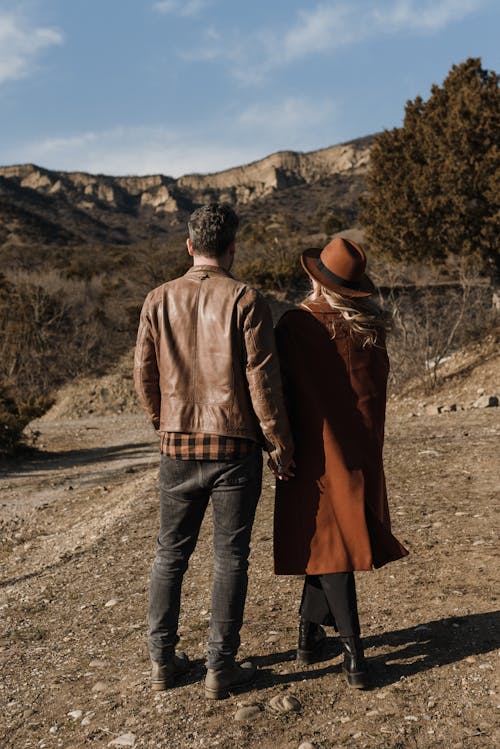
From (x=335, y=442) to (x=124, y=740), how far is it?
1.40 meters

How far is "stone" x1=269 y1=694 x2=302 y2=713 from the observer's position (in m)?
2.79

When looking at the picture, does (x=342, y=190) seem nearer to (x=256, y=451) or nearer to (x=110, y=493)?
(x=110, y=493)

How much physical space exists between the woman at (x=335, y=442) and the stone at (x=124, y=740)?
33.1 inches

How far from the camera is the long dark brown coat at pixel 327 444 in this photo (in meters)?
2.84

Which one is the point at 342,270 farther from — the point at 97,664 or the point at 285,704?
the point at 97,664

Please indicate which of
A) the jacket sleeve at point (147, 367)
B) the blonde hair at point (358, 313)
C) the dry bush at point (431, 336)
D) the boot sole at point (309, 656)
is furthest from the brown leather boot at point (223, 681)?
the dry bush at point (431, 336)

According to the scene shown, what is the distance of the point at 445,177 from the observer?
16.5 m

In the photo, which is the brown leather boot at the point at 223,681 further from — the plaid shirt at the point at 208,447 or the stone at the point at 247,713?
the plaid shirt at the point at 208,447

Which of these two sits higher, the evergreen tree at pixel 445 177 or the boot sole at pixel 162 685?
the evergreen tree at pixel 445 177

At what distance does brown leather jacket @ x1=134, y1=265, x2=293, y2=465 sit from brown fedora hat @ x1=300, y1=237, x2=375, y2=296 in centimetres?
36

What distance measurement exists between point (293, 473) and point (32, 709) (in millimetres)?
1574

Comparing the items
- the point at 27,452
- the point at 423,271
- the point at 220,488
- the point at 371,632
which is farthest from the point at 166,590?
the point at 423,271

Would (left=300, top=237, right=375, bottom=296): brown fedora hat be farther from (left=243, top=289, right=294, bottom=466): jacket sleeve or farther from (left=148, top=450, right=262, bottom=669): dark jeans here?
(left=148, top=450, right=262, bottom=669): dark jeans

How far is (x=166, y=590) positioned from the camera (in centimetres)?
289
